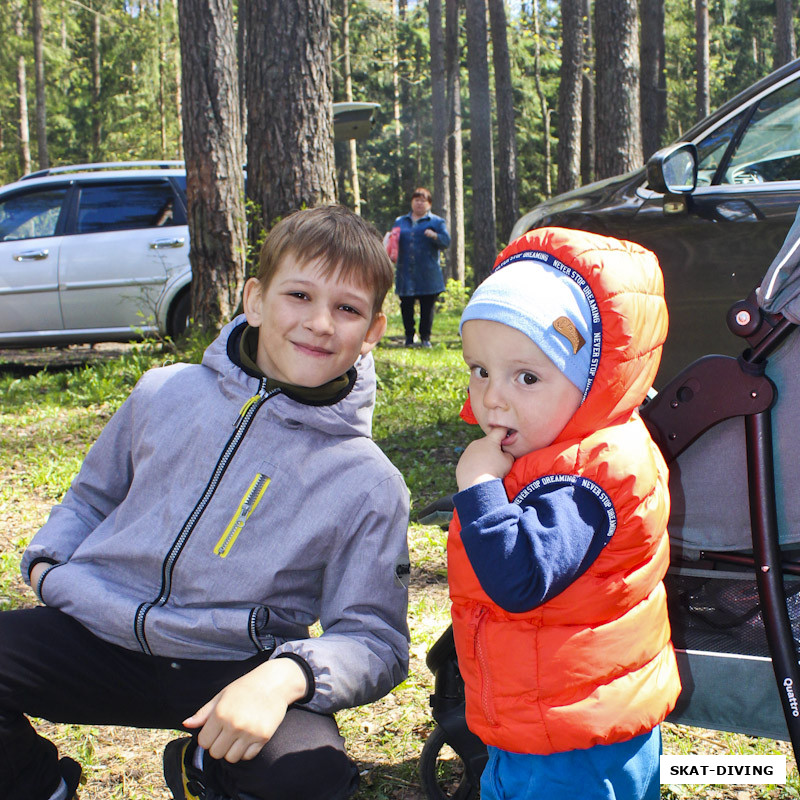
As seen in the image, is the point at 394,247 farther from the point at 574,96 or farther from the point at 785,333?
the point at 785,333

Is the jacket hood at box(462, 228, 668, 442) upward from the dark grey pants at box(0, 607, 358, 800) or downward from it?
upward

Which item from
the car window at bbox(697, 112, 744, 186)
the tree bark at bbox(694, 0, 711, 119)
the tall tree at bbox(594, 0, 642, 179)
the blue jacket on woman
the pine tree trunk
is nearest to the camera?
the car window at bbox(697, 112, 744, 186)

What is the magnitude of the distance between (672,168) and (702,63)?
83.6 feet

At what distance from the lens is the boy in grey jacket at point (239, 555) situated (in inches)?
72.4

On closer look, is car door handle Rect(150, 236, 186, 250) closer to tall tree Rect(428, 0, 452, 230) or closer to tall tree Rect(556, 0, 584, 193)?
tall tree Rect(556, 0, 584, 193)

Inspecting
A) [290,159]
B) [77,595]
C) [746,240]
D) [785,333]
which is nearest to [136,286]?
[290,159]

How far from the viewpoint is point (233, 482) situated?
1.94 metres

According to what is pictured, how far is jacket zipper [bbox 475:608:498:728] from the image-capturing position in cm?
158

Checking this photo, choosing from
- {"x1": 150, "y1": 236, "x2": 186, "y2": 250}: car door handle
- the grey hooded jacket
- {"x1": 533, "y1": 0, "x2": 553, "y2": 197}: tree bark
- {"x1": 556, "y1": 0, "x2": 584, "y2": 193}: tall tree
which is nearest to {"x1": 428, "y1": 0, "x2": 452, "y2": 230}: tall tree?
{"x1": 556, "y1": 0, "x2": 584, "y2": 193}: tall tree

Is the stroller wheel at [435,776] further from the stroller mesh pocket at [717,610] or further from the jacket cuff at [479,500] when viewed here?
the jacket cuff at [479,500]

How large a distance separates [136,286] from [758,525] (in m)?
7.50

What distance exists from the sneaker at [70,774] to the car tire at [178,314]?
6.40 meters

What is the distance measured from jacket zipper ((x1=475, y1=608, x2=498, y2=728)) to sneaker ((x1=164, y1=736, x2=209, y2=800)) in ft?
1.93

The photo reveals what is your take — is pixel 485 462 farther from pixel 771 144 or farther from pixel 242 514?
pixel 771 144
